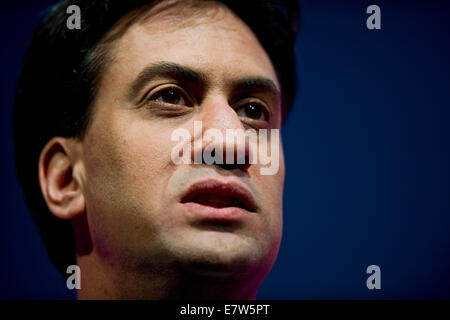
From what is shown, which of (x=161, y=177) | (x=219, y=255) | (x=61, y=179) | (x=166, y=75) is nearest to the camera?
(x=219, y=255)

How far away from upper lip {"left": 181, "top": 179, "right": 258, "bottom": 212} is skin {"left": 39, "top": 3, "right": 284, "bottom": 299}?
2 cm

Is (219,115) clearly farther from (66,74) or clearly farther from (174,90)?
(66,74)

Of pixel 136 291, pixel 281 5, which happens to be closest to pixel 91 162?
pixel 136 291

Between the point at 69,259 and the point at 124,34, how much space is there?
889mm

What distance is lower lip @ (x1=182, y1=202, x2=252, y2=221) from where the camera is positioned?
1.34 metres

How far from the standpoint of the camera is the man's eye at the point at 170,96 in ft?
5.07

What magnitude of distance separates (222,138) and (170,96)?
258 mm

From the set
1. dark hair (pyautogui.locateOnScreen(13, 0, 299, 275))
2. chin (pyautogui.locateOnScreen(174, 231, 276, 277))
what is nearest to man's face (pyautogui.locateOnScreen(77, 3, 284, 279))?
chin (pyautogui.locateOnScreen(174, 231, 276, 277))

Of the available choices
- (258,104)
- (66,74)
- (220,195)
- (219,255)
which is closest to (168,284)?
(219,255)

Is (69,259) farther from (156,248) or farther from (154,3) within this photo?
(154,3)

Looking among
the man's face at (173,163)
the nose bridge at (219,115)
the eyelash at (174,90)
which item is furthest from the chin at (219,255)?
the eyelash at (174,90)

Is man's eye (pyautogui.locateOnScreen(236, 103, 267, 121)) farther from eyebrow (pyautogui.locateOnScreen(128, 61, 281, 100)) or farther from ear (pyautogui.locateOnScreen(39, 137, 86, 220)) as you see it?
ear (pyautogui.locateOnScreen(39, 137, 86, 220))

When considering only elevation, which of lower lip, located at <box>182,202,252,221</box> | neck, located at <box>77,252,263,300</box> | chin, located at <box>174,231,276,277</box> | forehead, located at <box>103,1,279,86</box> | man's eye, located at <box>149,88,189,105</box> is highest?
forehead, located at <box>103,1,279,86</box>

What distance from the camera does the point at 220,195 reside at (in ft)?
4.58
